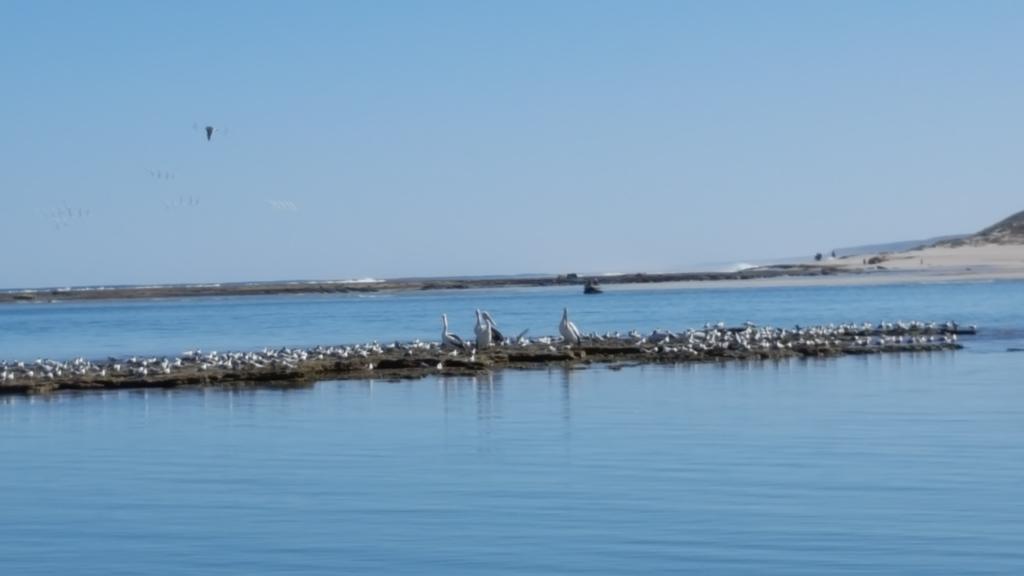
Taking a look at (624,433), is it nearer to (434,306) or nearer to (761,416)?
(761,416)

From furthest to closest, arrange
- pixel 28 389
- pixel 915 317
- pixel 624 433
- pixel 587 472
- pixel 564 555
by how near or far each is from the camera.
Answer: pixel 915 317
pixel 28 389
pixel 624 433
pixel 587 472
pixel 564 555

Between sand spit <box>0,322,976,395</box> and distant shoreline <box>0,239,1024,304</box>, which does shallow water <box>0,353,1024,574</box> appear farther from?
distant shoreline <box>0,239,1024,304</box>

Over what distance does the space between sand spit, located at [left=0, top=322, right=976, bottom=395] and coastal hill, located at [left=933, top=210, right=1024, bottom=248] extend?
80930 mm

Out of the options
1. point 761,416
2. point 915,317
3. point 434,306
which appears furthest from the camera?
point 434,306

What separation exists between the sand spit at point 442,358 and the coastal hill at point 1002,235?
3186 inches

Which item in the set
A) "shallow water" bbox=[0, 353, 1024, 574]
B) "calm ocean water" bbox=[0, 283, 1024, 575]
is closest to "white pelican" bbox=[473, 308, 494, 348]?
"calm ocean water" bbox=[0, 283, 1024, 575]

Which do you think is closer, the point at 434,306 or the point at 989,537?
the point at 989,537

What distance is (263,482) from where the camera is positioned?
1566cm

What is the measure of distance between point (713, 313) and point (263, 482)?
38251 mm

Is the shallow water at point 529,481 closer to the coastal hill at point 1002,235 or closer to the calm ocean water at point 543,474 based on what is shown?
the calm ocean water at point 543,474

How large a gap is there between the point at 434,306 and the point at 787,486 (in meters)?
55.6

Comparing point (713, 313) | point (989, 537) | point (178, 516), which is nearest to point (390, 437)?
point (178, 516)

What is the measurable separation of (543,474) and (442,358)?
13.5 m

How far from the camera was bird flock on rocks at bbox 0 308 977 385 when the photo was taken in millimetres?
27859
